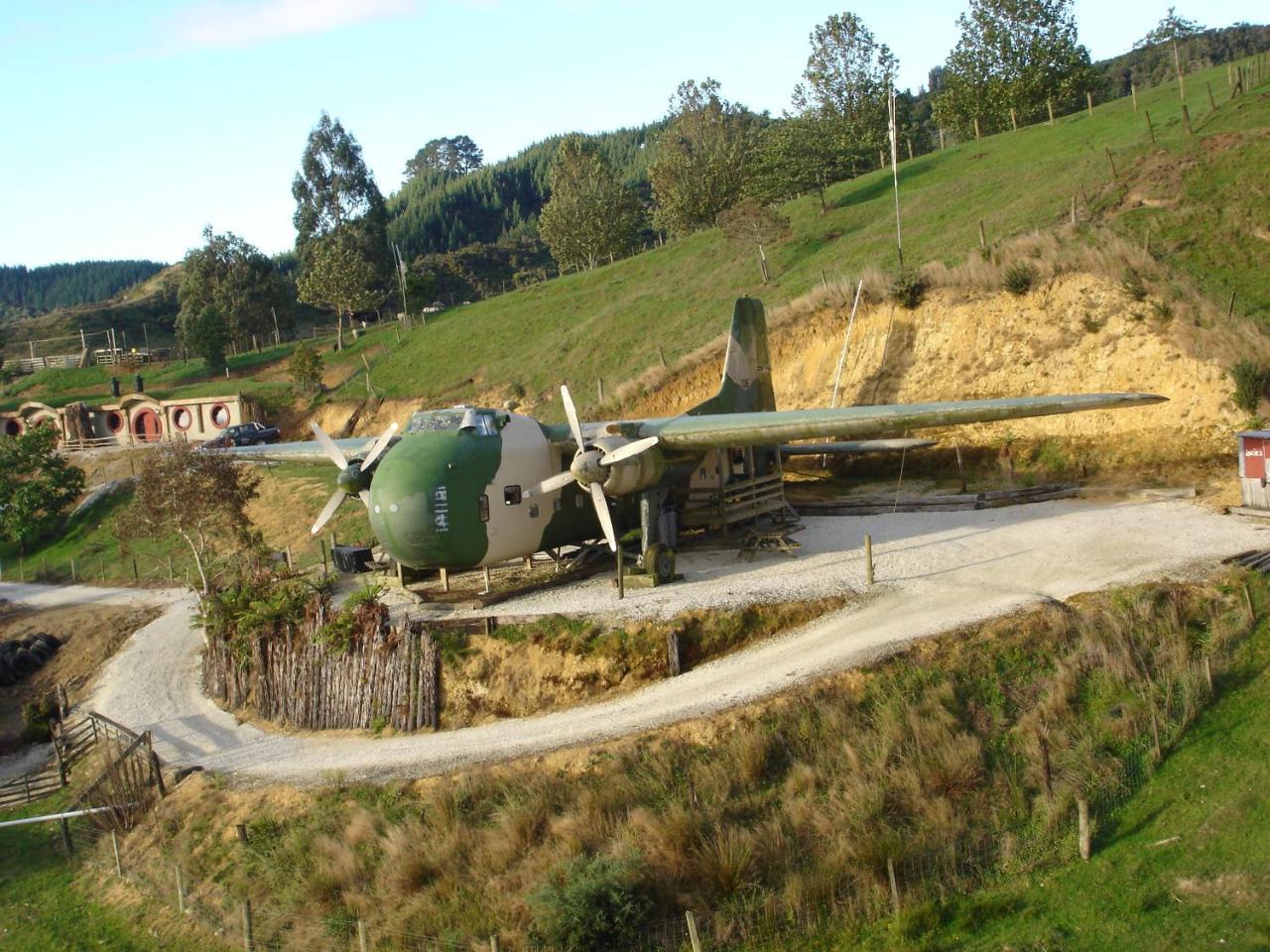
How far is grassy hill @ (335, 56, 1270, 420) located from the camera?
136ft

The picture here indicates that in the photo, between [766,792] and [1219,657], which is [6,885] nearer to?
[766,792]

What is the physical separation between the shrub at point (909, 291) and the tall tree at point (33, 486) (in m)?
48.0

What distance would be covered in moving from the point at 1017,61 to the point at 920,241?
39769 millimetres

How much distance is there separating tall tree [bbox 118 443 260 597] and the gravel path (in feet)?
14.7

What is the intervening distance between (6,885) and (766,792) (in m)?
17.5

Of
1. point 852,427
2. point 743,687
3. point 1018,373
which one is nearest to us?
point 743,687

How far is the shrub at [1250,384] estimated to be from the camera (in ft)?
108

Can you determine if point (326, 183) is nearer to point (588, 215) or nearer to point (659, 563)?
point (588, 215)

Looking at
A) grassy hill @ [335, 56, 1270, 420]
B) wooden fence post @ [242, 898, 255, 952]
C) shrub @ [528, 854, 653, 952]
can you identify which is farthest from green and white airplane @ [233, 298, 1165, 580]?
grassy hill @ [335, 56, 1270, 420]

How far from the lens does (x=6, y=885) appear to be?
2202 centimetres

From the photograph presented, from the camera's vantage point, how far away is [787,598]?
23.6 m

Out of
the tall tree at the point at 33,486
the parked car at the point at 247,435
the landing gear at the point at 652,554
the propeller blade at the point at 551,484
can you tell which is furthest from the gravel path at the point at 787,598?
the parked car at the point at 247,435

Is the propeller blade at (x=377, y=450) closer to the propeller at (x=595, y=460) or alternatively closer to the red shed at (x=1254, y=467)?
the propeller at (x=595, y=460)

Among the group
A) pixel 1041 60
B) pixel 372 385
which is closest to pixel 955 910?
pixel 372 385
